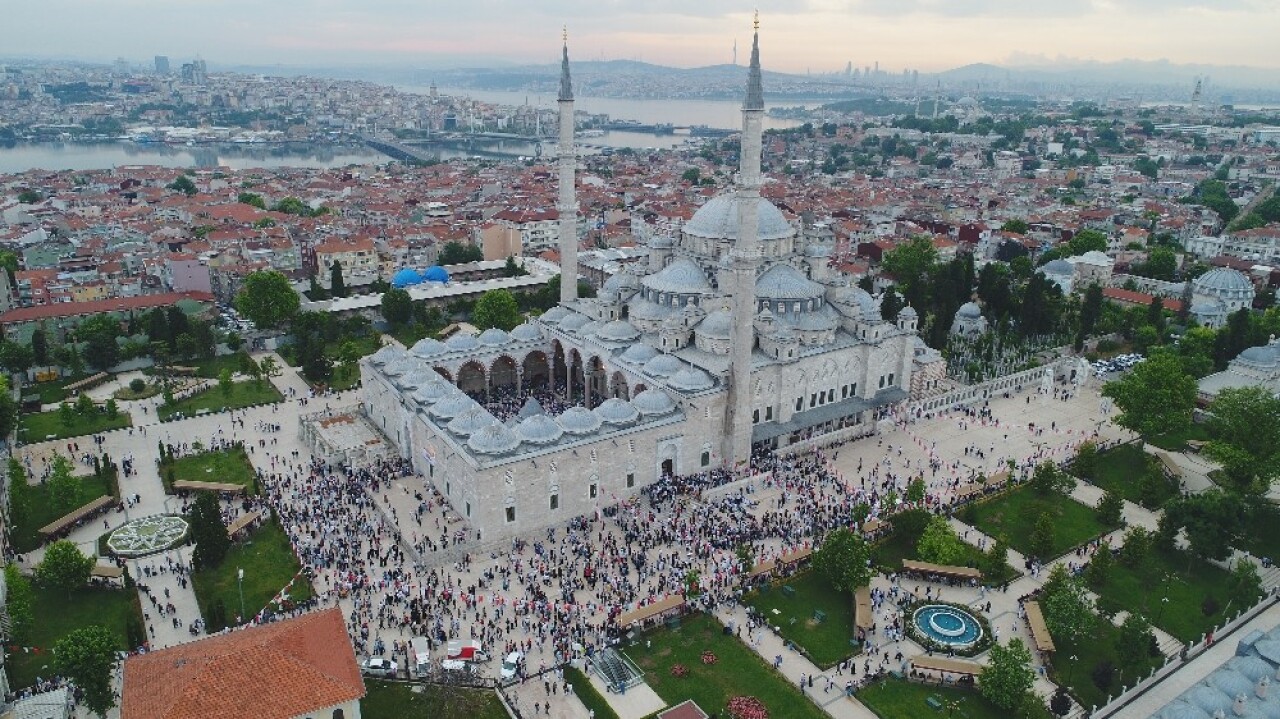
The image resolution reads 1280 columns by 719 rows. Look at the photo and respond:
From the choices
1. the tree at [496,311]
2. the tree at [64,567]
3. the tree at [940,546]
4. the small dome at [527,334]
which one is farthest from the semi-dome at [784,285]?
the tree at [64,567]

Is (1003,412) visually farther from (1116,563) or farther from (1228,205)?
(1228,205)

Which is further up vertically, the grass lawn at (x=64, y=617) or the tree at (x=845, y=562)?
the tree at (x=845, y=562)

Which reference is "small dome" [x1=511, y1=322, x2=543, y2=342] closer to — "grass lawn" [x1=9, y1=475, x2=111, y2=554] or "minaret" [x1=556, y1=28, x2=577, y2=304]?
"minaret" [x1=556, y1=28, x2=577, y2=304]

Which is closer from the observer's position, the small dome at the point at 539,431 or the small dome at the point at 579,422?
the small dome at the point at 539,431

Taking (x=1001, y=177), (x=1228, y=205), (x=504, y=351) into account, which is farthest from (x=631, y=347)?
(x=1001, y=177)

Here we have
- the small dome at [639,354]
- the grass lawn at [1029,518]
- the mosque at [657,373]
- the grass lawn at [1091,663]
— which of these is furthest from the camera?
the small dome at [639,354]

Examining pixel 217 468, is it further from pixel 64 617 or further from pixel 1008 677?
pixel 1008 677

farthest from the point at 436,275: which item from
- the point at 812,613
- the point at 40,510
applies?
the point at 812,613

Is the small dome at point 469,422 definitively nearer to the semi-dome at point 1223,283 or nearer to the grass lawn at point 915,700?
the grass lawn at point 915,700
